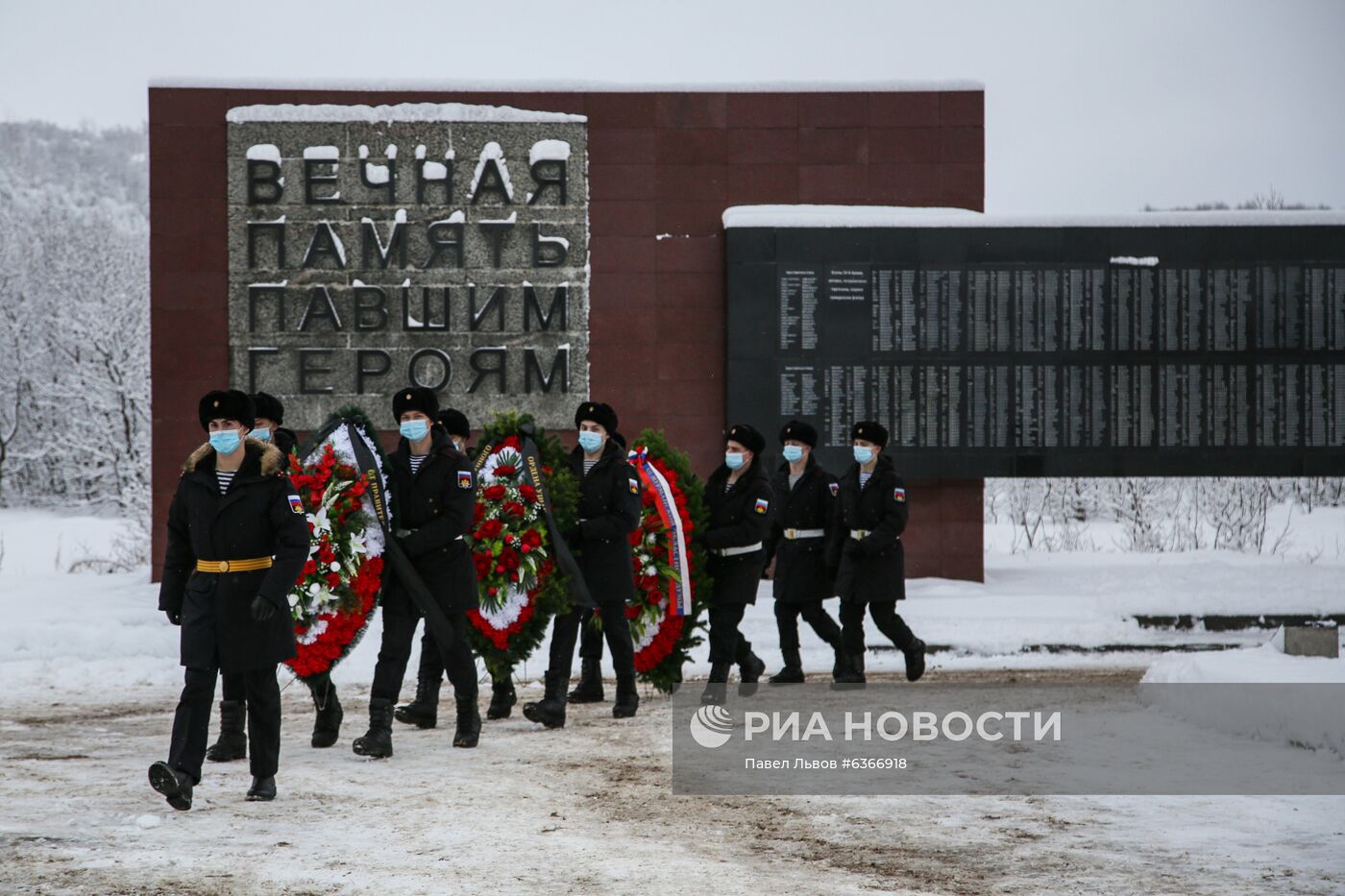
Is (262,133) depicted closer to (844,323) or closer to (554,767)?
(844,323)

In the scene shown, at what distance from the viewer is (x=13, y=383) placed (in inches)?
1774

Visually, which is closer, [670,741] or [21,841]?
[21,841]

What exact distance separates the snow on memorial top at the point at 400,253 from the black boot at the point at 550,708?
24.7 feet

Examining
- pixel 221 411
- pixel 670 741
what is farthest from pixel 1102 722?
pixel 221 411

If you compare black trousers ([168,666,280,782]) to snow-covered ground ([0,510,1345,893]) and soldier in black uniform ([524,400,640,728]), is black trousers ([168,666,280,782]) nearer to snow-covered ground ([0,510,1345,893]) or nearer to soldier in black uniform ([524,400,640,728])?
snow-covered ground ([0,510,1345,893])

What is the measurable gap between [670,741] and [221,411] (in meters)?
3.24

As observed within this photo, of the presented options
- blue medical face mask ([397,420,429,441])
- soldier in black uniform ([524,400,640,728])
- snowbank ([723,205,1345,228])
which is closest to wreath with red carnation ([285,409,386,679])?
blue medical face mask ([397,420,429,441])

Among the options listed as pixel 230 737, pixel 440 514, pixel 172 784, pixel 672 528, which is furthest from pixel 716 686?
pixel 172 784

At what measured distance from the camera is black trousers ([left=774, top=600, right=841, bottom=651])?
436 inches

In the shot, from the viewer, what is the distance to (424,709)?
909 cm

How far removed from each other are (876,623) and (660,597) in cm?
180

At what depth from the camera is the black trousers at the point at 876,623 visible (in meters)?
10.9

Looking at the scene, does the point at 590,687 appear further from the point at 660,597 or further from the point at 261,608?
the point at 261,608

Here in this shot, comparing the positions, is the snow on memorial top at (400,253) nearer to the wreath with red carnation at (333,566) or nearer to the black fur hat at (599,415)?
the black fur hat at (599,415)
